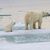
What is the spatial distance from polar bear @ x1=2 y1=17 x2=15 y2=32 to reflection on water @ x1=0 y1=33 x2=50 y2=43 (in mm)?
124

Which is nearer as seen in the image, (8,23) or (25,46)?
(25,46)

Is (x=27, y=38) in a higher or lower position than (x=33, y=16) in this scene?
lower

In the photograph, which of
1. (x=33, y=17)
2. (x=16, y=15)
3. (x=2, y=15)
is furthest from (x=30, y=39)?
(x=2, y=15)

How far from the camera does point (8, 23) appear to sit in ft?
4.98

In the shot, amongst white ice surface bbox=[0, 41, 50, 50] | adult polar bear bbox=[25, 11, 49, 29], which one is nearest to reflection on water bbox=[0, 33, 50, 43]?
white ice surface bbox=[0, 41, 50, 50]

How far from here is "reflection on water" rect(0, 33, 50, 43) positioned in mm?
1391

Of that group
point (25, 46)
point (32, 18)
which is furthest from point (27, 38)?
point (32, 18)

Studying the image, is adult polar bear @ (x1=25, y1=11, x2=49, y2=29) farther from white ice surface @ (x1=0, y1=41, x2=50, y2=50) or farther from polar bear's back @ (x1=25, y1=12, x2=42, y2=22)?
white ice surface @ (x1=0, y1=41, x2=50, y2=50)

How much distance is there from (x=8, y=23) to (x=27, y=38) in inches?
12.2

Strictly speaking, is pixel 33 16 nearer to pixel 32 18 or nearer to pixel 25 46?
pixel 32 18

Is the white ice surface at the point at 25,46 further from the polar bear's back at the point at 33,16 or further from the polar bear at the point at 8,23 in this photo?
the polar bear's back at the point at 33,16

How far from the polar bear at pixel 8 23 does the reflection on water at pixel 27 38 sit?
0.12 metres

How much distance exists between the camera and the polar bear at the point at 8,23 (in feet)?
4.92

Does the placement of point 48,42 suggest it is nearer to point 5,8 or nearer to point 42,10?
point 42,10
